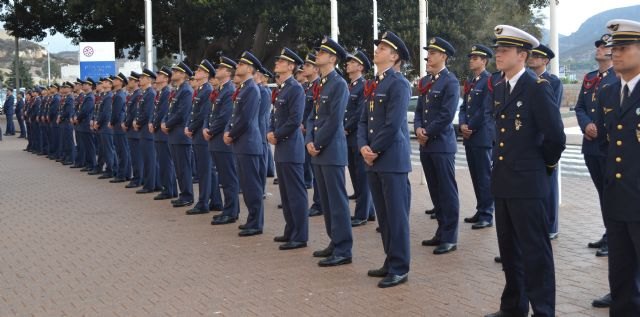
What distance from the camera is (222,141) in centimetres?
1041

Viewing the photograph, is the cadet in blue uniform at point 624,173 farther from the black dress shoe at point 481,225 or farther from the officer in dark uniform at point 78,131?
the officer in dark uniform at point 78,131

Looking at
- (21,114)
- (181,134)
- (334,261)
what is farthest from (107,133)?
(21,114)

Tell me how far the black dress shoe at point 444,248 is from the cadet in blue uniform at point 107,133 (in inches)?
380

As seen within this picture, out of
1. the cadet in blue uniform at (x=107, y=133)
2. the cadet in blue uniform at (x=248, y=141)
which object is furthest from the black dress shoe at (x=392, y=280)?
the cadet in blue uniform at (x=107, y=133)

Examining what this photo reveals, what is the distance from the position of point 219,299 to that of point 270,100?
6103mm

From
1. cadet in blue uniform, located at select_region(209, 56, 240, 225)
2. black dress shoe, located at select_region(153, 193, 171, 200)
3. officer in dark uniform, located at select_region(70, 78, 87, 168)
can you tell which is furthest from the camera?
officer in dark uniform, located at select_region(70, 78, 87, 168)

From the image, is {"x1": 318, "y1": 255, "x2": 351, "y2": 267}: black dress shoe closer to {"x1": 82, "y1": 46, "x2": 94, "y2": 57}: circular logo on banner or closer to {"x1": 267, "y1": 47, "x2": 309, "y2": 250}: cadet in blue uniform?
{"x1": 267, "y1": 47, "x2": 309, "y2": 250}: cadet in blue uniform

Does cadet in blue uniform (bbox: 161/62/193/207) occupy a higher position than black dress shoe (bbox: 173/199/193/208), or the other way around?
cadet in blue uniform (bbox: 161/62/193/207)

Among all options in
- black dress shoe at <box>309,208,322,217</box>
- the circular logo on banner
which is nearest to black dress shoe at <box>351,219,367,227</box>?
black dress shoe at <box>309,208,322,217</box>

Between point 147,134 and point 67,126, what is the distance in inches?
267

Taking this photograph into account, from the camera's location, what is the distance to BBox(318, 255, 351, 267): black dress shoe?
7688mm

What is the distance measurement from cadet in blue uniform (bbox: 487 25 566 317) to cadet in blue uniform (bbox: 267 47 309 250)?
3.21 meters

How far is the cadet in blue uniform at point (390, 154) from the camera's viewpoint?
6.90 metres

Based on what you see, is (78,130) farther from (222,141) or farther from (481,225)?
(481,225)
